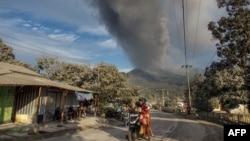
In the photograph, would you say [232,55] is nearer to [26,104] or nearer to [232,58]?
[232,58]

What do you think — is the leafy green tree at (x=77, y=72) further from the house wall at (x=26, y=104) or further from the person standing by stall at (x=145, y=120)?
the person standing by stall at (x=145, y=120)

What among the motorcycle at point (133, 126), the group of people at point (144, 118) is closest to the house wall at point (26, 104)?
the motorcycle at point (133, 126)

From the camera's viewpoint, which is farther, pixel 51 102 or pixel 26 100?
pixel 51 102

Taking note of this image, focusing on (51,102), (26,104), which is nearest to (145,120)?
(26,104)

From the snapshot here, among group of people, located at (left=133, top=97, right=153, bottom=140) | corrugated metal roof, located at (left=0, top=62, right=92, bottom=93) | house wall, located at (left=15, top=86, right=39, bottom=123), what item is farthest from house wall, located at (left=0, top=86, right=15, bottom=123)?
group of people, located at (left=133, top=97, right=153, bottom=140)

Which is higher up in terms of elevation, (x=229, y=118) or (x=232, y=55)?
(x=232, y=55)

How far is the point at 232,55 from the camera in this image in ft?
102

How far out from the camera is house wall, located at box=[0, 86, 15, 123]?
1939 centimetres

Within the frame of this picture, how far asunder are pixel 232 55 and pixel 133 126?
21.0 meters

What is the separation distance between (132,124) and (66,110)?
1530 cm

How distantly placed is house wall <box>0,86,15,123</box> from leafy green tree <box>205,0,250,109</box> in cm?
1985

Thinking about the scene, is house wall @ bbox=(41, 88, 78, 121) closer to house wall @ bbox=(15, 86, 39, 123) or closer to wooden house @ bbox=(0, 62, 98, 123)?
wooden house @ bbox=(0, 62, 98, 123)

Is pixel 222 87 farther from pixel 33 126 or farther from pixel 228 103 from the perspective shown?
pixel 33 126

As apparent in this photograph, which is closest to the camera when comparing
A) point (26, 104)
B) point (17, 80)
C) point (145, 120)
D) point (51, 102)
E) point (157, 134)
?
point (145, 120)
